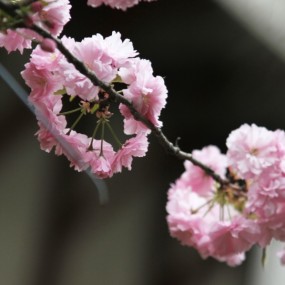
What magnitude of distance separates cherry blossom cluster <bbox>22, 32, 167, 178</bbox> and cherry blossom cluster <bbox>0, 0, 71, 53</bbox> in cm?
3

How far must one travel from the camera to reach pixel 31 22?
1.58ft

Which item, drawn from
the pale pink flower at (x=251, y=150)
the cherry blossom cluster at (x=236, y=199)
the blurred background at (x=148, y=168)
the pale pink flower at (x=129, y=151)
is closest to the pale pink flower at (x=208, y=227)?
the cherry blossom cluster at (x=236, y=199)

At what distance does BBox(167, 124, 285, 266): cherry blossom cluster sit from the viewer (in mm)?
814

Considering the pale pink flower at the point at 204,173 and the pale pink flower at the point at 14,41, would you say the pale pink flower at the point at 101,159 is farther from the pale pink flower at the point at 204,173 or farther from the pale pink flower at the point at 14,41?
the pale pink flower at the point at 204,173

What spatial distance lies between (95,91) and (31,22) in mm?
151

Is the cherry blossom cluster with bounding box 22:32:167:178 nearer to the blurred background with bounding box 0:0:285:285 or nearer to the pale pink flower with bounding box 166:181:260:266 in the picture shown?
the pale pink flower with bounding box 166:181:260:266

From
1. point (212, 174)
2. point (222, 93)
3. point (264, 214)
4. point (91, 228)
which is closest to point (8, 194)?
point (91, 228)

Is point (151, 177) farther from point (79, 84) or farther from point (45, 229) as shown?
point (79, 84)

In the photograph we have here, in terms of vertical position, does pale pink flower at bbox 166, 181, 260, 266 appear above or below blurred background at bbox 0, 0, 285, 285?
below

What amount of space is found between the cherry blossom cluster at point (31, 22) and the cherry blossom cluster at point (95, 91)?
0.03 m

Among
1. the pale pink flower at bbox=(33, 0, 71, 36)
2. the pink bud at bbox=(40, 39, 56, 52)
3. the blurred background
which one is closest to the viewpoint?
the pink bud at bbox=(40, 39, 56, 52)

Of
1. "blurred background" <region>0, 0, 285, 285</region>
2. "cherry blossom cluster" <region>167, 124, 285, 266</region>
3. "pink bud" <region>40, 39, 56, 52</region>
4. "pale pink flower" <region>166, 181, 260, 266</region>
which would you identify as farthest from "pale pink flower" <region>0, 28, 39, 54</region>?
"blurred background" <region>0, 0, 285, 285</region>

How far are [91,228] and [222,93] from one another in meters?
0.57

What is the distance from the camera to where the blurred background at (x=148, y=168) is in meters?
1.32
